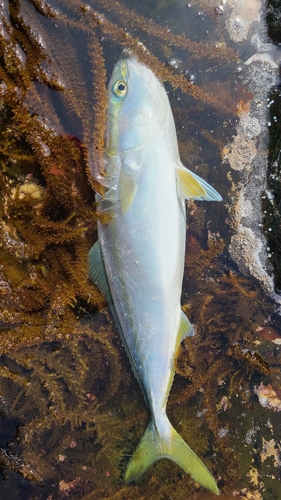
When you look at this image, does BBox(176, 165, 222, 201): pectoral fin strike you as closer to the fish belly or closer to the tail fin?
the fish belly

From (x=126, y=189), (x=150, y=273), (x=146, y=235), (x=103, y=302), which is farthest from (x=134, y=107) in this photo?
(x=103, y=302)

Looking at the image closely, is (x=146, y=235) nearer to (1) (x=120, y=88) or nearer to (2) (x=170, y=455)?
(1) (x=120, y=88)

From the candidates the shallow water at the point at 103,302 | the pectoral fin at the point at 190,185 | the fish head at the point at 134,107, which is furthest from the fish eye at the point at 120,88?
the pectoral fin at the point at 190,185

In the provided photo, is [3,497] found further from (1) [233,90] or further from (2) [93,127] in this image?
(1) [233,90]

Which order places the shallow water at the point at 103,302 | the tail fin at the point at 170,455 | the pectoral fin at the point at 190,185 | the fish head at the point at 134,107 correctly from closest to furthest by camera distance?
the fish head at the point at 134,107 < the pectoral fin at the point at 190,185 < the tail fin at the point at 170,455 < the shallow water at the point at 103,302

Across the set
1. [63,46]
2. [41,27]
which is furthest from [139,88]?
[41,27]

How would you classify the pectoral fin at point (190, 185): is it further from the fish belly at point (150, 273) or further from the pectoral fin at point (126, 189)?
A: the pectoral fin at point (126, 189)
